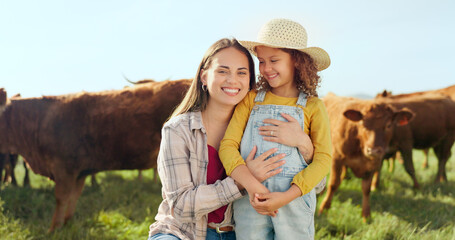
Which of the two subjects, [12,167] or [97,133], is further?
[12,167]

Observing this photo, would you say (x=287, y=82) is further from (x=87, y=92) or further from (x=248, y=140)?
(x=87, y=92)

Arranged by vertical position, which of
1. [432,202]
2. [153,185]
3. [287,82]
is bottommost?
[153,185]

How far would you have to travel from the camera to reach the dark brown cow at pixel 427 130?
7.31m

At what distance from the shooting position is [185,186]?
2133mm

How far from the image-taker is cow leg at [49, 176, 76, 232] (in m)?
4.85

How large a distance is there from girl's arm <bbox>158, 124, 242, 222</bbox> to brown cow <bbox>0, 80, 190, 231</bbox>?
8.92ft

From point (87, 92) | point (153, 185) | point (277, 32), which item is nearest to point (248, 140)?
point (277, 32)

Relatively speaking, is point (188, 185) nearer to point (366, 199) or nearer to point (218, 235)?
point (218, 235)

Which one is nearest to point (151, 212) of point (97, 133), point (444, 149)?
point (97, 133)

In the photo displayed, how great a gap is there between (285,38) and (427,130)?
23.2ft

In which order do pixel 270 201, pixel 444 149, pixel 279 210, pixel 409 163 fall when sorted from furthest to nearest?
1. pixel 444 149
2. pixel 409 163
3. pixel 279 210
4. pixel 270 201

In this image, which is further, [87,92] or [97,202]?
[97,202]

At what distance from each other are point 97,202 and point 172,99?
7.93 feet

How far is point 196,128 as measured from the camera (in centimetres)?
221
